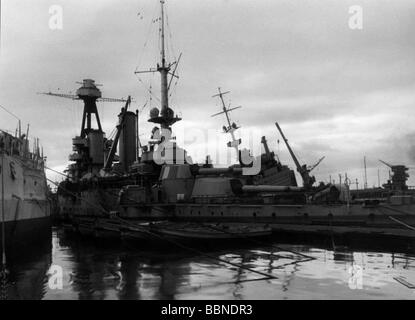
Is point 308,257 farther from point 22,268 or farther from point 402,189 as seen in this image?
point 402,189

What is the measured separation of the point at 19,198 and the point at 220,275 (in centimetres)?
1071

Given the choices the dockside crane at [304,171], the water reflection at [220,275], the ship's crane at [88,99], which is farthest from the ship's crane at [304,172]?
the ship's crane at [88,99]

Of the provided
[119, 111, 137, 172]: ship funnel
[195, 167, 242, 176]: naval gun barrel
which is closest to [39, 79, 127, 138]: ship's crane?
[119, 111, 137, 172]: ship funnel

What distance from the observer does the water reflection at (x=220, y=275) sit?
1185 centimetres

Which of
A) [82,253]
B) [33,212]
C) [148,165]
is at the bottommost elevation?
[82,253]

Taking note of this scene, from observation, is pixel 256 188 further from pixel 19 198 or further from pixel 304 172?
pixel 19 198

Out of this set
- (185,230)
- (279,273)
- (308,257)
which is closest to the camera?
(279,273)

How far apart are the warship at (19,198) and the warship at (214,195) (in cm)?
226

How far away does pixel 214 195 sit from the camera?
31.7 metres

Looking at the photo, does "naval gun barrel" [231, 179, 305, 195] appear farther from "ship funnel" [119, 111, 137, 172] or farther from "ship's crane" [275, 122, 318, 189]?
"ship funnel" [119, 111, 137, 172]

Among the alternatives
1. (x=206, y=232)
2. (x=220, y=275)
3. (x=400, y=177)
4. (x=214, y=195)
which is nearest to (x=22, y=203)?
(x=206, y=232)

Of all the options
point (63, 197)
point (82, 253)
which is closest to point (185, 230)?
point (82, 253)
